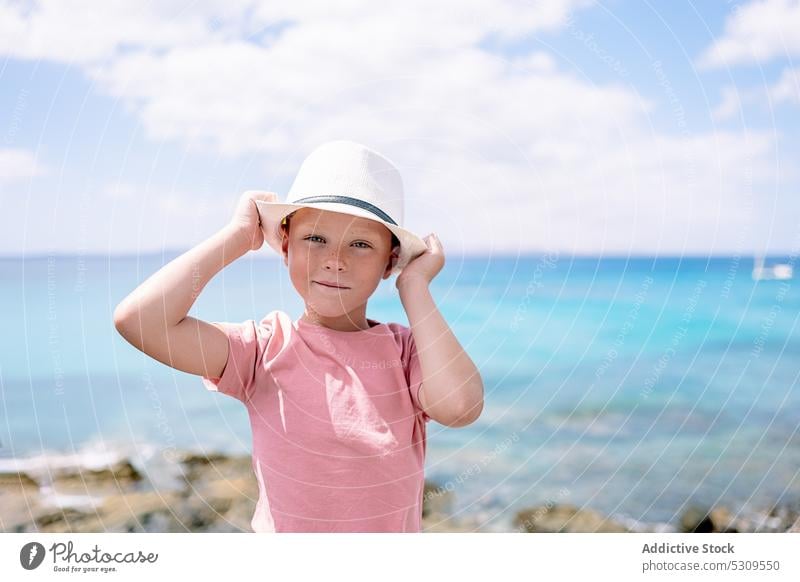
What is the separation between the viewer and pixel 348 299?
1.64m

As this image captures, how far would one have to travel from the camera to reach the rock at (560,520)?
282 centimetres

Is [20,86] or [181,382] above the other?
[20,86]

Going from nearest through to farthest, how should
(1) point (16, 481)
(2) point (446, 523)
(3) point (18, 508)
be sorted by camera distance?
1. (3) point (18, 508)
2. (1) point (16, 481)
3. (2) point (446, 523)

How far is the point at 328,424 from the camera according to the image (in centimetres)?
160

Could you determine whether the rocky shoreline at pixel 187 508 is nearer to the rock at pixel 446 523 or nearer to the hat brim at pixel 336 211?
the rock at pixel 446 523

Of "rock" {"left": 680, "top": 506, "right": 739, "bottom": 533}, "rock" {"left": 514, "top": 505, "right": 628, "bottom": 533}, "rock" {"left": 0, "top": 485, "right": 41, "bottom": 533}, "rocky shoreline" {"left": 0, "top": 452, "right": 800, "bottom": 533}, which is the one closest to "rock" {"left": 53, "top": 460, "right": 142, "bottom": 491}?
"rocky shoreline" {"left": 0, "top": 452, "right": 800, "bottom": 533}

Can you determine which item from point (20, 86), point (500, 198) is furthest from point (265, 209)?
point (20, 86)

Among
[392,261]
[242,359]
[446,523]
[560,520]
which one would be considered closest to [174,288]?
[242,359]

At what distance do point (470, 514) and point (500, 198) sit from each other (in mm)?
1178

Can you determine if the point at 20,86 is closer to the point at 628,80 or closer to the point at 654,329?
the point at 628,80

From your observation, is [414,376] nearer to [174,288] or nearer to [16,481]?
[174,288]

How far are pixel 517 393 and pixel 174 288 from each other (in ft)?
7.75

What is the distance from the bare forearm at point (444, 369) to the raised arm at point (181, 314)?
14.6 inches
